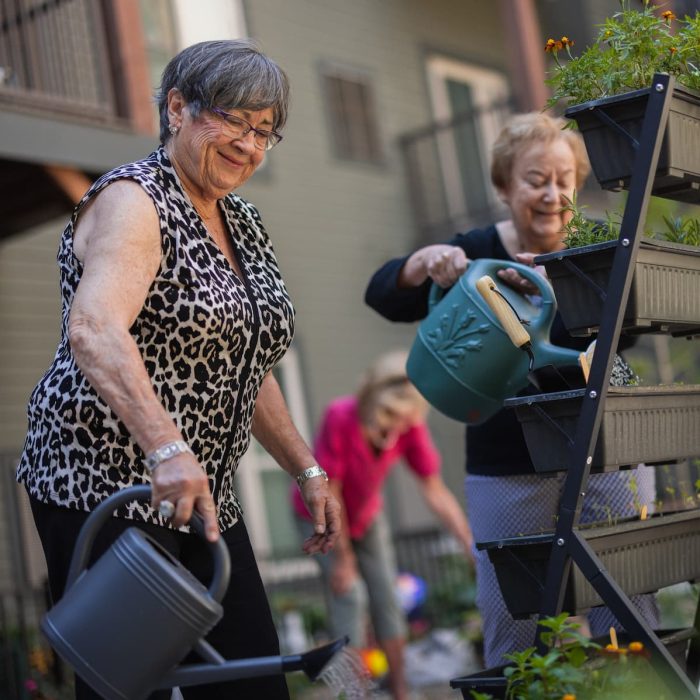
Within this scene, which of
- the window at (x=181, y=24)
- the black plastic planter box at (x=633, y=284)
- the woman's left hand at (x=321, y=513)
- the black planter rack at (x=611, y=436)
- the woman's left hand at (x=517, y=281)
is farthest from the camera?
the window at (x=181, y=24)

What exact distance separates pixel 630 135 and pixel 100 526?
130 centimetres

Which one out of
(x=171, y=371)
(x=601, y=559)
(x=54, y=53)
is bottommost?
(x=601, y=559)

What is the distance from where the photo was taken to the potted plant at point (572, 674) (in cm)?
220

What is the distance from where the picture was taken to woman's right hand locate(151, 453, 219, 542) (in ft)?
6.52

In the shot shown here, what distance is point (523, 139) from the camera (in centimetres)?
327

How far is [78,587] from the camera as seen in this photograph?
2.02 meters

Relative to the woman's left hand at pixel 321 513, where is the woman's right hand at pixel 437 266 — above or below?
above

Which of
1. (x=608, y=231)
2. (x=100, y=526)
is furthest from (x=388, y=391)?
(x=100, y=526)

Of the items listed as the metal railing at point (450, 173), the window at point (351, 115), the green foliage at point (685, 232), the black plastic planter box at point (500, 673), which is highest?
the window at point (351, 115)

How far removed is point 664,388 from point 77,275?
1240 millimetres

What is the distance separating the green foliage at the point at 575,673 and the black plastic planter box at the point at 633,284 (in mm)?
615

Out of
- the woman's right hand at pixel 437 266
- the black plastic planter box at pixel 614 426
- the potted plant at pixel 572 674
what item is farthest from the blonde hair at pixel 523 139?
the potted plant at pixel 572 674

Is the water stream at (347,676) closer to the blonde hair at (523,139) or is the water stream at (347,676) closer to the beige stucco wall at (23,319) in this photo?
the blonde hair at (523,139)

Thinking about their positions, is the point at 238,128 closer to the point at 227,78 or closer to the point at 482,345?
the point at 227,78
